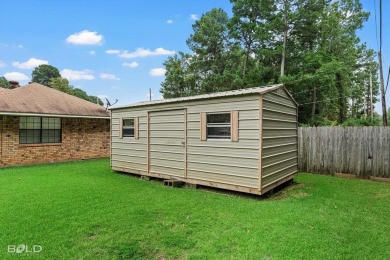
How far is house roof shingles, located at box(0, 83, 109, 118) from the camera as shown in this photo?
417 inches

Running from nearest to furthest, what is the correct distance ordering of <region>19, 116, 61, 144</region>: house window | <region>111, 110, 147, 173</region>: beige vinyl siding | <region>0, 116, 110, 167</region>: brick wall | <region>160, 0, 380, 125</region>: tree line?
<region>111, 110, 147, 173</region>: beige vinyl siding < <region>0, 116, 110, 167</region>: brick wall < <region>19, 116, 61, 144</region>: house window < <region>160, 0, 380, 125</region>: tree line

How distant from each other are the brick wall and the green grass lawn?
4.59 metres

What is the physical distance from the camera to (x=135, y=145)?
8.35m

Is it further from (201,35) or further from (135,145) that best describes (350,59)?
(135,145)

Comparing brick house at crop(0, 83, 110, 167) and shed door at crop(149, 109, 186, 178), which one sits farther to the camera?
brick house at crop(0, 83, 110, 167)

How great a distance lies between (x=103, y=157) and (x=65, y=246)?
35.5 ft

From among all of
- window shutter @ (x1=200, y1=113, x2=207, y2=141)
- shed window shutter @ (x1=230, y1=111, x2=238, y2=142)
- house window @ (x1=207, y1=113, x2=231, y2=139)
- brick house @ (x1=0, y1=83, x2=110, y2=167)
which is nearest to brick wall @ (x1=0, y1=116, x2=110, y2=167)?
brick house @ (x1=0, y1=83, x2=110, y2=167)

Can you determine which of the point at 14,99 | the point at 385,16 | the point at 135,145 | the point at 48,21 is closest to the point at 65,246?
the point at 135,145

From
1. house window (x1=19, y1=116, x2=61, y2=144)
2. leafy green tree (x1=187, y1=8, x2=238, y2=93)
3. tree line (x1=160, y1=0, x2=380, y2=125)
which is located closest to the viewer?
house window (x1=19, y1=116, x2=61, y2=144)

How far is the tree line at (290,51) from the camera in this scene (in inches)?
739

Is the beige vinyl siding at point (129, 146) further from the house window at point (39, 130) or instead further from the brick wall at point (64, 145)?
the house window at point (39, 130)

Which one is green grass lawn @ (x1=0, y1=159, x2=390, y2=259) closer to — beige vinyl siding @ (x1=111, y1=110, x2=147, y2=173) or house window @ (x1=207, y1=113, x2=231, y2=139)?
house window @ (x1=207, y1=113, x2=231, y2=139)

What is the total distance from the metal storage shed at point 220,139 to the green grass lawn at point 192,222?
22.2 inches

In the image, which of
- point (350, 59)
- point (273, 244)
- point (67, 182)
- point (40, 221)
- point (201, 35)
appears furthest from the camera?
point (201, 35)
